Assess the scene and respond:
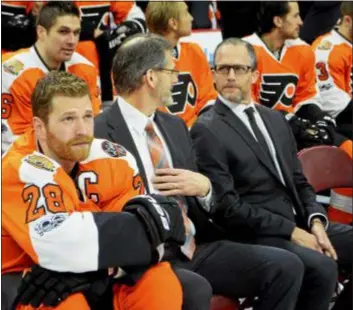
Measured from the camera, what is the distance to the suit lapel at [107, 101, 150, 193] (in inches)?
116

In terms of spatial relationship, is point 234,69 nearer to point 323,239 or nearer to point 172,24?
point 323,239

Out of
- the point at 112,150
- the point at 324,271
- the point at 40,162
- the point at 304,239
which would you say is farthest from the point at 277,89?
the point at 40,162

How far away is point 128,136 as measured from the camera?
9.82 ft

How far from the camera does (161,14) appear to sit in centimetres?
441

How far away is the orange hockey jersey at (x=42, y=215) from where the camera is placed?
229cm

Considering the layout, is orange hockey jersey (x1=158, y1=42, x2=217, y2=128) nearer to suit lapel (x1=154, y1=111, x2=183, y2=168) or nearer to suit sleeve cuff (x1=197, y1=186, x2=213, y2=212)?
suit lapel (x1=154, y1=111, x2=183, y2=168)

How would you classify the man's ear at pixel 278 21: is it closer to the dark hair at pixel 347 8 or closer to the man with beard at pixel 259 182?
the dark hair at pixel 347 8

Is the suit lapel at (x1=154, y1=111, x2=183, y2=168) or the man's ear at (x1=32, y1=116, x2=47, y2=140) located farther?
the suit lapel at (x1=154, y1=111, x2=183, y2=168)

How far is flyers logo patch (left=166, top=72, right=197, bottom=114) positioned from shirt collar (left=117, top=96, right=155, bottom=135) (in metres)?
1.36

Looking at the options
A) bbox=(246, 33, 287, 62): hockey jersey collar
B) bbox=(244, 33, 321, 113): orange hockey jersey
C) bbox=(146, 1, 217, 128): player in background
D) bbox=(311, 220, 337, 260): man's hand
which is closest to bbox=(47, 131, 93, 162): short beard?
bbox=(311, 220, 337, 260): man's hand

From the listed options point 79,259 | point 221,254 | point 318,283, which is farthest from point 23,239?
point 318,283

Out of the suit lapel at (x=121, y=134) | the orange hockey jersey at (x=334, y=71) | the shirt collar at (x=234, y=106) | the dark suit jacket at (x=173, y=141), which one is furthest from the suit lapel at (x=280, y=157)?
the orange hockey jersey at (x=334, y=71)

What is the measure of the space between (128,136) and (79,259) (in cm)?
78

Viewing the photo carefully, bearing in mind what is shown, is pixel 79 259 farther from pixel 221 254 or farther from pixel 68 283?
pixel 221 254
